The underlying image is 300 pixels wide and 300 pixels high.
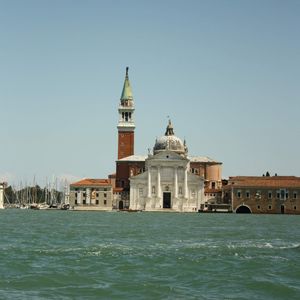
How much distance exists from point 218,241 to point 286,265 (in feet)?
34.1

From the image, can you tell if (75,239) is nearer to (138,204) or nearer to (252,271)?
(252,271)

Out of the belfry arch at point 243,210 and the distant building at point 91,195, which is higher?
the distant building at point 91,195

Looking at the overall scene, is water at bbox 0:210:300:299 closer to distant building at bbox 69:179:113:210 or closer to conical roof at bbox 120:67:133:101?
distant building at bbox 69:179:113:210

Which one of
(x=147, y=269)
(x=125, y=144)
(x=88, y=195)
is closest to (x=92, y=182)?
(x=88, y=195)

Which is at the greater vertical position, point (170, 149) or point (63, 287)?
point (170, 149)

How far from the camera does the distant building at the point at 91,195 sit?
102062 mm

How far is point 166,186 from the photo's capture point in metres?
99.4

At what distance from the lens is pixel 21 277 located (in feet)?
65.3

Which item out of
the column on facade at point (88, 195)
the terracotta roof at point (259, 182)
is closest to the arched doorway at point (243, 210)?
the terracotta roof at point (259, 182)

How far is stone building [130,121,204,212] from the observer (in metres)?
98.8

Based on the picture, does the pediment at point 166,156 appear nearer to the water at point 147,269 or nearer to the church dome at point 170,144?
the church dome at point 170,144

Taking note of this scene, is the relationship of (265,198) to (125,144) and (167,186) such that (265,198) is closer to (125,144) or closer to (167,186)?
(167,186)

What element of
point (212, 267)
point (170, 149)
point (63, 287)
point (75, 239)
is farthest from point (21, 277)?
point (170, 149)

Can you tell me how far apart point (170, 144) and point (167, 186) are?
8.67 metres
